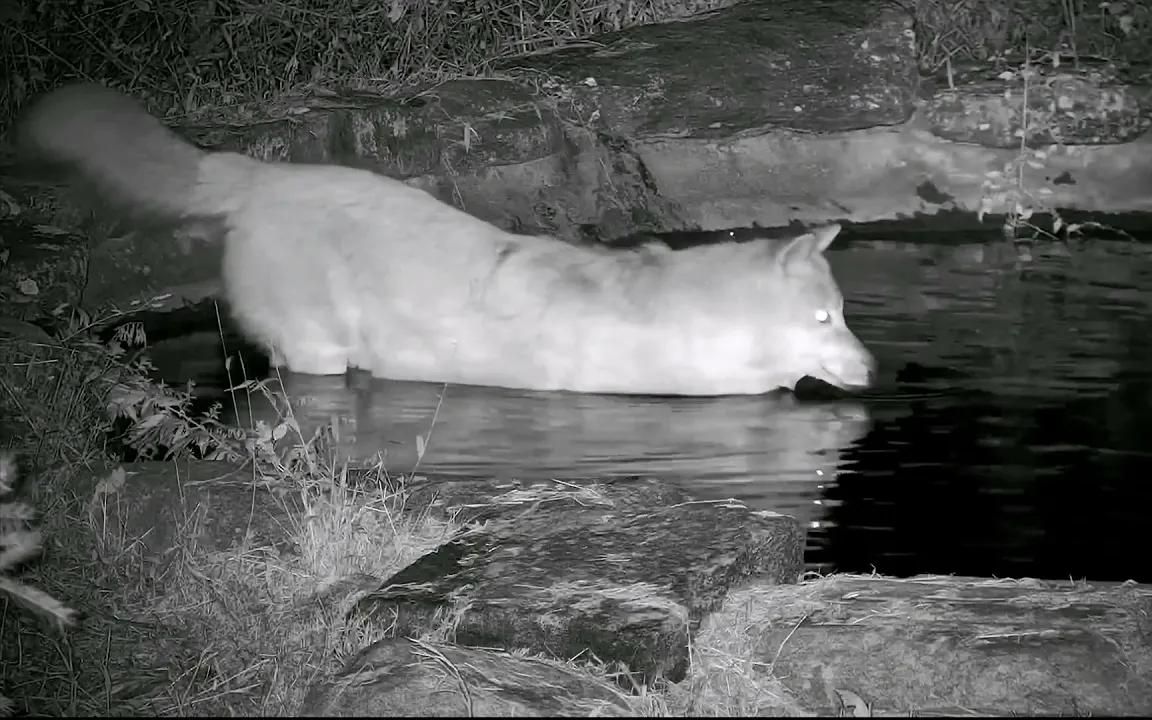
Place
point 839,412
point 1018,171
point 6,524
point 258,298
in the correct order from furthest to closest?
point 1018,171 → point 258,298 → point 839,412 → point 6,524

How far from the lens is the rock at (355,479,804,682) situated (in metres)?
1.71

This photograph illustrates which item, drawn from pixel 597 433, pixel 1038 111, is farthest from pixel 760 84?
pixel 597 433

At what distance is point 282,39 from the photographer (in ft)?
15.8

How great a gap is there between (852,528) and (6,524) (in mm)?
1523

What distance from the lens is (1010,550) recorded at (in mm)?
2287

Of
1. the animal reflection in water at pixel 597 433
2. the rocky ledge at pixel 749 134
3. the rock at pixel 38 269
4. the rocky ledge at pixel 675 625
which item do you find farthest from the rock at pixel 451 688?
the rocky ledge at pixel 749 134

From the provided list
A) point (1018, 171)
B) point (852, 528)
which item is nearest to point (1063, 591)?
point (852, 528)

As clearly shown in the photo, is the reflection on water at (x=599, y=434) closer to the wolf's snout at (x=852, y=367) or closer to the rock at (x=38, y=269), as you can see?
the wolf's snout at (x=852, y=367)

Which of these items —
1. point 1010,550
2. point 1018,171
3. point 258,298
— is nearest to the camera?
point 1010,550

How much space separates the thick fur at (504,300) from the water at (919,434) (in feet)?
0.32

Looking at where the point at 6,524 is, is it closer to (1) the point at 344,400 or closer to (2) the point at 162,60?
(1) the point at 344,400

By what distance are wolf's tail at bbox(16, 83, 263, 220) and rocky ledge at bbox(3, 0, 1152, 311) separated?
1.14 ft

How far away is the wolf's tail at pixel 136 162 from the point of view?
11.8 feet

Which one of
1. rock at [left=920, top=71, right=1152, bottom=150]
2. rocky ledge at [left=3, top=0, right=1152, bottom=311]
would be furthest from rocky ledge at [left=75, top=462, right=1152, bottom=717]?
rock at [left=920, top=71, right=1152, bottom=150]
